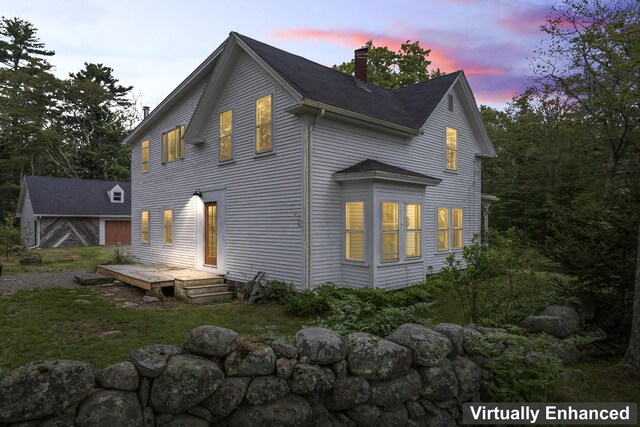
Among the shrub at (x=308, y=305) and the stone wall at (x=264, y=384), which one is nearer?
the stone wall at (x=264, y=384)

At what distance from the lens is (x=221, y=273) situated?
→ 1227 cm

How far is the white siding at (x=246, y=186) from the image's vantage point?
1015 cm

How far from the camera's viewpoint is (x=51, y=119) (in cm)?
4069

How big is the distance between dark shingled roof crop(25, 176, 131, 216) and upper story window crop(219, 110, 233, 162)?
22.1 meters

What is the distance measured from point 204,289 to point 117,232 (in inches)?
980

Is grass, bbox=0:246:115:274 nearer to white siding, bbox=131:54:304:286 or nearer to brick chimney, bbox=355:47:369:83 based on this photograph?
white siding, bbox=131:54:304:286

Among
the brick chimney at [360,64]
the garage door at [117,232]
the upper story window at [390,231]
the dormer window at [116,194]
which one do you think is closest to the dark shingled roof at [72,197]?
the dormer window at [116,194]

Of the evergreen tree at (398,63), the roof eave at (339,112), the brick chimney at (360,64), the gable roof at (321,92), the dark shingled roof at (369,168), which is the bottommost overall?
the dark shingled roof at (369,168)

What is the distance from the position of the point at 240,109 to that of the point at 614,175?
19925 mm

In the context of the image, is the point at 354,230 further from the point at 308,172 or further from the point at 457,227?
the point at 457,227

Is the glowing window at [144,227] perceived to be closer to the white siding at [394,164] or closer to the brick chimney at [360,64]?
the white siding at [394,164]

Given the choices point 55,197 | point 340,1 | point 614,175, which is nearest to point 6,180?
point 55,197

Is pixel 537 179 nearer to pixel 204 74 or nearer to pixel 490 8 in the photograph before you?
pixel 490 8

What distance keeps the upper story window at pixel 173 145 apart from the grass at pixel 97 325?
6.24 metres
